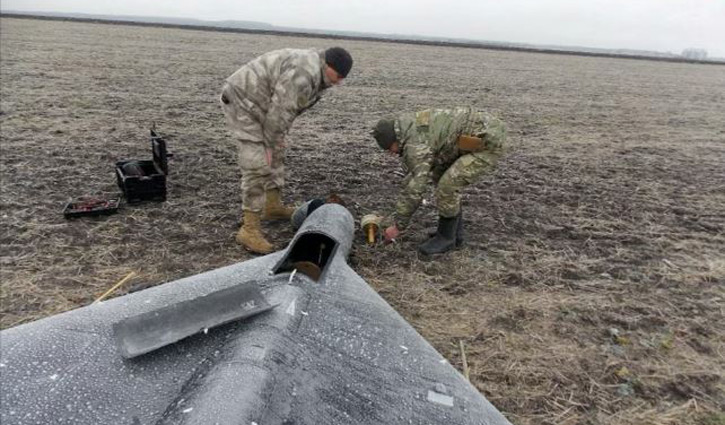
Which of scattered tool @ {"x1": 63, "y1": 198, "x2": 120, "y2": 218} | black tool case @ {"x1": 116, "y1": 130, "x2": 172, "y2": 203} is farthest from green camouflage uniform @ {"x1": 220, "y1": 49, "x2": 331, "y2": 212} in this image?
scattered tool @ {"x1": 63, "y1": 198, "x2": 120, "y2": 218}

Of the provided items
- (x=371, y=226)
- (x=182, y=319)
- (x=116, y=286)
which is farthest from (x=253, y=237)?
(x=182, y=319)

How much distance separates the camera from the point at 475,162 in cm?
491

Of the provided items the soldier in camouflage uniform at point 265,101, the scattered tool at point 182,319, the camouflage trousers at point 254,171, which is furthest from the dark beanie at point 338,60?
the scattered tool at point 182,319

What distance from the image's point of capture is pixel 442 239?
529 cm

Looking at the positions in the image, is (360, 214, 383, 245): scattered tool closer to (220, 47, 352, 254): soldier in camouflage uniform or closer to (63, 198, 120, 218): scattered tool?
(220, 47, 352, 254): soldier in camouflage uniform

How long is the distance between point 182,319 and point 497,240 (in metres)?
4.32

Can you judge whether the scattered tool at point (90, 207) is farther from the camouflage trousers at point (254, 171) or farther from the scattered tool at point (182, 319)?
the scattered tool at point (182, 319)

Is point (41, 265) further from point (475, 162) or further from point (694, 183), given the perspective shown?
point (694, 183)

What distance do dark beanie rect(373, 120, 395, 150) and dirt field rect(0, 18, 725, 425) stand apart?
1224mm

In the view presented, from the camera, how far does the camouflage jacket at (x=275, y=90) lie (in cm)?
459

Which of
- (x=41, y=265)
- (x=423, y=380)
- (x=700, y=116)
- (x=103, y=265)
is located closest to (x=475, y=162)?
(x=423, y=380)

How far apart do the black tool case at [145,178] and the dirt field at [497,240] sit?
0.17 m

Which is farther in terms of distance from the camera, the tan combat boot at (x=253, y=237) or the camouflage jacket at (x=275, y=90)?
the tan combat boot at (x=253, y=237)

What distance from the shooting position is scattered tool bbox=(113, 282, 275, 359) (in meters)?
1.96
